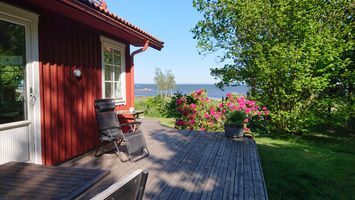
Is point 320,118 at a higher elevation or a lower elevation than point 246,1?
lower

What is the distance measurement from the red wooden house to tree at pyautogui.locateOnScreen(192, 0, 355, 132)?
455cm

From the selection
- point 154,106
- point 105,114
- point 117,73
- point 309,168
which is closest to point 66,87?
point 105,114

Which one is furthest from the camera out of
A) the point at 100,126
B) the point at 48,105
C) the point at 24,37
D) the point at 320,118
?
the point at 320,118

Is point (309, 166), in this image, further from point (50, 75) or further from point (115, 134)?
point (50, 75)

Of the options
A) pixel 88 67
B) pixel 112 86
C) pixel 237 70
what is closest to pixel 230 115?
pixel 112 86

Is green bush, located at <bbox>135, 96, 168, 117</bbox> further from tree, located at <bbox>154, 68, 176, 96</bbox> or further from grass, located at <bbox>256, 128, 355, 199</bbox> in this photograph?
tree, located at <bbox>154, 68, 176, 96</bbox>

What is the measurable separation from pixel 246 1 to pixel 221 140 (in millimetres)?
5075

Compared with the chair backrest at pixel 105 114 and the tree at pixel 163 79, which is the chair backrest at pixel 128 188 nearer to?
the chair backrest at pixel 105 114

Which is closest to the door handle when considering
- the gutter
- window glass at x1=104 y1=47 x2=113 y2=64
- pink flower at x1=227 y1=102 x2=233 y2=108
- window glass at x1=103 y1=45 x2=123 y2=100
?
window glass at x1=103 y1=45 x2=123 y2=100

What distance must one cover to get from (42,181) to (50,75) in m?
1.53

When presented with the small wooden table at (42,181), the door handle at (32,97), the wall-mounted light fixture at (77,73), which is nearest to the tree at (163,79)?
the wall-mounted light fixture at (77,73)

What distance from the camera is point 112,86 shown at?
5273 millimetres

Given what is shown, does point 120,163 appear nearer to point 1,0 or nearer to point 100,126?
point 100,126

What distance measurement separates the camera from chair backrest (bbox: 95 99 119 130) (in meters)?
4.03
